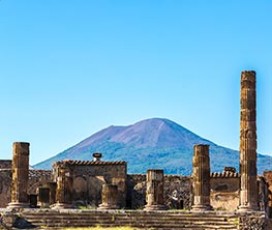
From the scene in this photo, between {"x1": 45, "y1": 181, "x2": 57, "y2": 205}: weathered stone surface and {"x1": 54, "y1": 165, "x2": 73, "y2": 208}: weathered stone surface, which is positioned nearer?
{"x1": 54, "y1": 165, "x2": 73, "y2": 208}: weathered stone surface

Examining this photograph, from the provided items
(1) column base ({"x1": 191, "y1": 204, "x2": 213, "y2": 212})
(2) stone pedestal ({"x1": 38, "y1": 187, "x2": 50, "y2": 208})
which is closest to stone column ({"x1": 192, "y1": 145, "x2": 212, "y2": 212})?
(1) column base ({"x1": 191, "y1": 204, "x2": 213, "y2": 212})

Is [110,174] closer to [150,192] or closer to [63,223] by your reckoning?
[150,192]

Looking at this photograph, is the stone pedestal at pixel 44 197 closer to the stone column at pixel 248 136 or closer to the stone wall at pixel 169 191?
the stone wall at pixel 169 191

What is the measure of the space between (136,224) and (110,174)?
1190 cm

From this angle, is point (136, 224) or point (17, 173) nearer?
point (136, 224)

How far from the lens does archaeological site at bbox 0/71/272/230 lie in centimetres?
3350

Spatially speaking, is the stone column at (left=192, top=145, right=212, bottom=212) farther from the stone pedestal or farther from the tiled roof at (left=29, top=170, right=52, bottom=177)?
the tiled roof at (left=29, top=170, right=52, bottom=177)

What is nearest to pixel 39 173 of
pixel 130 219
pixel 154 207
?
pixel 154 207

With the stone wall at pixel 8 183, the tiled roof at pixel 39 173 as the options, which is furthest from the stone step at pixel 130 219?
the tiled roof at pixel 39 173

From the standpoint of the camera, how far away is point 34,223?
110 feet

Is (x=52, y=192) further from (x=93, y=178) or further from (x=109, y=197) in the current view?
(x=93, y=178)

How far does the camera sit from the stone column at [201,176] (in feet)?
118

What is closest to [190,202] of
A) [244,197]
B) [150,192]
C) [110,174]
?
[110,174]

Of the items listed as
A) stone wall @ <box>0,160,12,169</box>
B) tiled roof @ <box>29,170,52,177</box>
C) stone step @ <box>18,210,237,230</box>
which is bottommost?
stone step @ <box>18,210,237,230</box>
